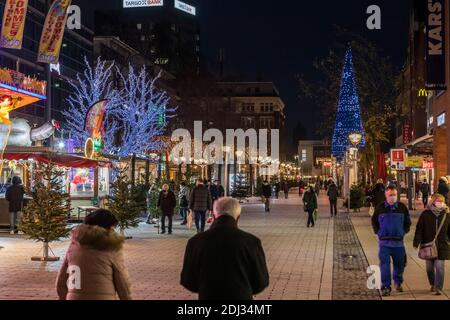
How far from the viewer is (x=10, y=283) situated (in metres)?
11.5

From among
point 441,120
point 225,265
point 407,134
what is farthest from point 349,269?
point 407,134

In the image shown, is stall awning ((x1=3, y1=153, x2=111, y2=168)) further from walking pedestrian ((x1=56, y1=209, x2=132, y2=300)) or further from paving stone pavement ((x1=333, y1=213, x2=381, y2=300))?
walking pedestrian ((x1=56, y1=209, x2=132, y2=300))

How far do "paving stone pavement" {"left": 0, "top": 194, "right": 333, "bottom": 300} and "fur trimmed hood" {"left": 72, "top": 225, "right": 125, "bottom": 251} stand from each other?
491 centimetres

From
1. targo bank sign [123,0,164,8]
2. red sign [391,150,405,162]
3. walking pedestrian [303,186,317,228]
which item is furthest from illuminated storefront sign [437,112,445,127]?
targo bank sign [123,0,164,8]

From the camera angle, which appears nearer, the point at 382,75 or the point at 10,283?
the point at 10,283

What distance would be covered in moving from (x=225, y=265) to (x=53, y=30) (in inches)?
1025

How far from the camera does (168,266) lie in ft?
45.4

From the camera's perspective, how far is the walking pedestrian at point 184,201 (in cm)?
2659

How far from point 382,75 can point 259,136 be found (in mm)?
39065

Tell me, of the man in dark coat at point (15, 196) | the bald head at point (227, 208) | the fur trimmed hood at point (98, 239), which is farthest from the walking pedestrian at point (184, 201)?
the fur trimmed hood at point (98, 239)

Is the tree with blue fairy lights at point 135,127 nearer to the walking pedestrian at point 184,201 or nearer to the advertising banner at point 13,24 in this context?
the walking pedestrian at point 184,201

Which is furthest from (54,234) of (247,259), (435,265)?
(247,259)

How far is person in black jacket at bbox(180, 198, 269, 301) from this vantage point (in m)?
5.13
